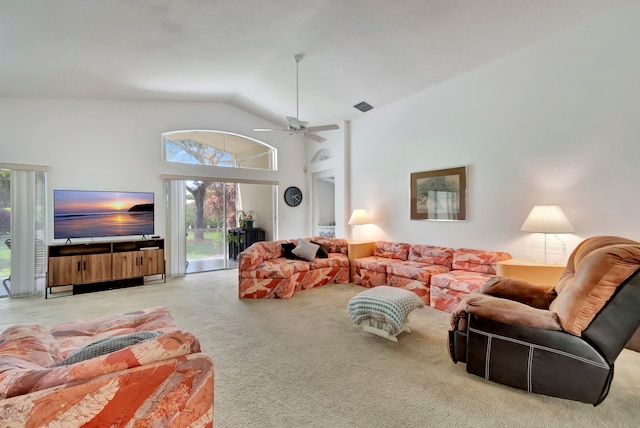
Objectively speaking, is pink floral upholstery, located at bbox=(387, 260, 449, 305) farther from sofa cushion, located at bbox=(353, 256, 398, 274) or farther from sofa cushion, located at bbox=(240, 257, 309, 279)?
sofa cushion, located at bbox=(240, 257, 309, 279)

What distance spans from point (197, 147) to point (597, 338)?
6.44m

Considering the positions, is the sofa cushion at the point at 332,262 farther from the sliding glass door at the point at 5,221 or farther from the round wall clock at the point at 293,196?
the sliding glass door at the point at 5,221

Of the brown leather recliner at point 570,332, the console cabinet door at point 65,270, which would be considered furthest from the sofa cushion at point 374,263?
the console cabinet door at point 65,270

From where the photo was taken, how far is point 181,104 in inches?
231

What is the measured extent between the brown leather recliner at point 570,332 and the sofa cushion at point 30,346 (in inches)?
98.6

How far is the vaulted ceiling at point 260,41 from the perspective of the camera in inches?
114

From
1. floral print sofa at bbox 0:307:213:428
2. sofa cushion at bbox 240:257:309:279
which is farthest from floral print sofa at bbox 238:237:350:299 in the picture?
floral print sofa at bbox 0:307:213:428

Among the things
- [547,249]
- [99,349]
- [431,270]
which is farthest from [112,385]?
[547,249]

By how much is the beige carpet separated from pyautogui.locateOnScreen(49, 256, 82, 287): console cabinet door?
600 millimetres

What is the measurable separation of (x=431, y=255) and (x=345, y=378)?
2.86m

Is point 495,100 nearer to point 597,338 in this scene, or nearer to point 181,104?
point 597,338

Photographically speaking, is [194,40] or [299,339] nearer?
[299,339]

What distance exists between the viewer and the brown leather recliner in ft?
5.68

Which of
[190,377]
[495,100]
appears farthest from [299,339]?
[495,100]
